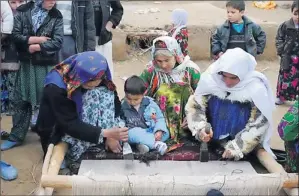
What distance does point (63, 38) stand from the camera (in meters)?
4.73

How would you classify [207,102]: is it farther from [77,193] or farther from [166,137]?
[77,193]

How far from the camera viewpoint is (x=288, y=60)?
20.2 ft

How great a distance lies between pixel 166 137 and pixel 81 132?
0.69 metres

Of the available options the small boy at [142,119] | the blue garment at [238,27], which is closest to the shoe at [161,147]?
the small boy at [142,119]

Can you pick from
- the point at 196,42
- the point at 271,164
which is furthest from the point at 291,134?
the point at 196,42

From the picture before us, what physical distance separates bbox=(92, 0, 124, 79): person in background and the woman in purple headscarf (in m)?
1.37

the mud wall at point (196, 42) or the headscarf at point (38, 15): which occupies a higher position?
the headscarf at point (38, 15)

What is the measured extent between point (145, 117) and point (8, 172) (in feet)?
3.49

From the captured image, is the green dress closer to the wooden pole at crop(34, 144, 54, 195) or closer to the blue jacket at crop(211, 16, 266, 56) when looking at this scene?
the wooden pole at crop(34, 144, 54, 195)

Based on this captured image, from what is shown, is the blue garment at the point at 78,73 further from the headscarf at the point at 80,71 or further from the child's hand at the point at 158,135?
the child's hand at the point at 158,135

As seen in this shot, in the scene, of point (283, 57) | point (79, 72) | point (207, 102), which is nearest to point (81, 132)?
point (79, 72)

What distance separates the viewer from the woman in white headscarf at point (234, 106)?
405 cm

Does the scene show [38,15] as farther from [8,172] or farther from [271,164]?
[271,164]

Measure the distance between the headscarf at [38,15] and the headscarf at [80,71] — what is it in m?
0.63
